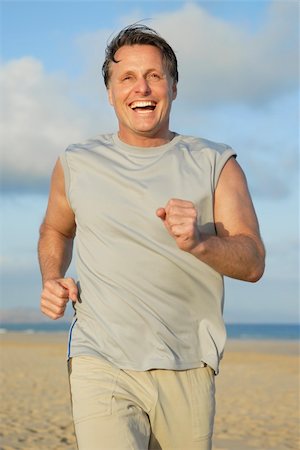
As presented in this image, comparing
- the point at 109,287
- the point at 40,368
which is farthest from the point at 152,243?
the point at 40,368

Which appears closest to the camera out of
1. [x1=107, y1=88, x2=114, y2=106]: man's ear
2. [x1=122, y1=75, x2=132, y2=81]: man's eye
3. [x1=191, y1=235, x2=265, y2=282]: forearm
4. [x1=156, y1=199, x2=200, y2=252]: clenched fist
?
[x1=156, y1=199, x2=200, y2=252]: clenched fist

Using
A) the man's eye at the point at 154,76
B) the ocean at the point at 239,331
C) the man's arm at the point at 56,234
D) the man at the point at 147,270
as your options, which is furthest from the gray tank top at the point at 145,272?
the ocean at the point at 239,331

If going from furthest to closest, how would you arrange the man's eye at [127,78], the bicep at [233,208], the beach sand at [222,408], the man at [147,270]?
the beach sand at [222,408] → the man's eye at [127,78] → the bicep at [233,208] → the man at [147,270]

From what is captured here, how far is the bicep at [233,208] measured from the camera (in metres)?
3.54

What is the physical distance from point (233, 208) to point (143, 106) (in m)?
0.61

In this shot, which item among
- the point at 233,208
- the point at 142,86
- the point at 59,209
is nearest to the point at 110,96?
the point at 142,86

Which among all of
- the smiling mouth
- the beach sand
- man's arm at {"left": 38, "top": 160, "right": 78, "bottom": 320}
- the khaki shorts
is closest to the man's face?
the smiling mouth

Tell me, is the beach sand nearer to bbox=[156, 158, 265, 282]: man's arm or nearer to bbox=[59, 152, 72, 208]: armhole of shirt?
bbox=[59, 152, 72, 208]: armhole of shirt

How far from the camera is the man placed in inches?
132

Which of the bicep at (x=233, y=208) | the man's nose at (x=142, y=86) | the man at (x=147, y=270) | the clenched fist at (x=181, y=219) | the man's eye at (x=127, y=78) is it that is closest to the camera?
the clenched fist at (x=181, y=219)

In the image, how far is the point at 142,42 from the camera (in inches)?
148

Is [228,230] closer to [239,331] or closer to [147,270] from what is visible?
Answer: [147,270]

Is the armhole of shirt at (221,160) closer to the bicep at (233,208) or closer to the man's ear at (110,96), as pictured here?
the bicep at (233,208)

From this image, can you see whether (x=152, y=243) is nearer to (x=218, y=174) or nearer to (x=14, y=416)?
(x=218, y=174)
